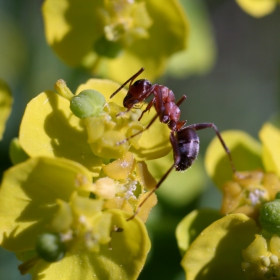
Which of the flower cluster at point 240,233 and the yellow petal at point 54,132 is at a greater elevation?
the yellow petal at point 54,132

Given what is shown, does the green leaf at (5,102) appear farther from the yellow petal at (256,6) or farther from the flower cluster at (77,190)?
the yellow petal at (256,6)

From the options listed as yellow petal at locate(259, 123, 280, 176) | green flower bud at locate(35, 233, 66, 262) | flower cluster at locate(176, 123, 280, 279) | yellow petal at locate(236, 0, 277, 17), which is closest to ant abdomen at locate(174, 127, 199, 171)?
flower cluster at locate(176, 123, 280, 279)

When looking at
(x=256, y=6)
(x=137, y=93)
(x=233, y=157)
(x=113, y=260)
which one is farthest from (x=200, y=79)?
(x=113, y=260)

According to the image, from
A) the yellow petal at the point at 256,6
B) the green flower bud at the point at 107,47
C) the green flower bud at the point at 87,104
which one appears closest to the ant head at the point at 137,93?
the green flower bud at the point at 87,104

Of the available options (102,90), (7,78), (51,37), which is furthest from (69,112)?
(7,78)

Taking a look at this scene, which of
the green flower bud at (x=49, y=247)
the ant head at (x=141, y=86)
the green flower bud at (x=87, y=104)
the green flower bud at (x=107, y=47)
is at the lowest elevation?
the green flower bud at (x=49, y=247)

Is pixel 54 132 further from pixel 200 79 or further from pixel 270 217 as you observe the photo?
pixel 200 79
